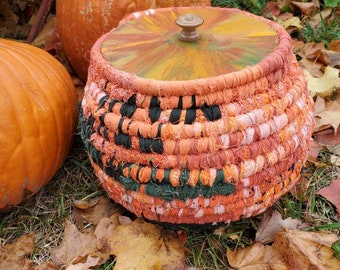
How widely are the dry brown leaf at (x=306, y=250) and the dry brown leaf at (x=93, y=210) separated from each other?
528mm

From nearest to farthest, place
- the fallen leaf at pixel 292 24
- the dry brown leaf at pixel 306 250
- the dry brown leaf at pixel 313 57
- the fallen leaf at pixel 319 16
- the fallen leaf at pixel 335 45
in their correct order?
the dry brown leaf at pixel 306 250 → the dry brown leaf at pixel 313 57 → the fallen leaf at pixel 335 45 → the fallen leaf at pixel 292 24 → the fallen leaf at pixel 319 16

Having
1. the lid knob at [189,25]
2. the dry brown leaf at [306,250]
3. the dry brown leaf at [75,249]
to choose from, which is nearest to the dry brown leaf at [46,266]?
the dry brown leaf at [75,249]

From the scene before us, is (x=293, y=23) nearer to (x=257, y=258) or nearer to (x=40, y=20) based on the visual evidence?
(x=40, y=20)

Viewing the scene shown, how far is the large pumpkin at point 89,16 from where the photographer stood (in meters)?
1.82

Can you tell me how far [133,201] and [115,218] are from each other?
0.60 feet

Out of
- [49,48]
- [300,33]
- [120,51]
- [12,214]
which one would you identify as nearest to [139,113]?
[120,51]

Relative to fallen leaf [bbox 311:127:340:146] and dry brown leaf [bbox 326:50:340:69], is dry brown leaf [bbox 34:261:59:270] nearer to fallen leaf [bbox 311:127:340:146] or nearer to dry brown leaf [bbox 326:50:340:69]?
fallen leaf [bbox 311:127:340:146]

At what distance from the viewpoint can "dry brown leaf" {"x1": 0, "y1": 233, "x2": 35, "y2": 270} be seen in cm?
138

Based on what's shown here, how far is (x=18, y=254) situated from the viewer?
141 centimetres

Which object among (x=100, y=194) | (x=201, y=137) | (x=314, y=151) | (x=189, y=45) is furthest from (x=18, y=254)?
(x=314, y=151)

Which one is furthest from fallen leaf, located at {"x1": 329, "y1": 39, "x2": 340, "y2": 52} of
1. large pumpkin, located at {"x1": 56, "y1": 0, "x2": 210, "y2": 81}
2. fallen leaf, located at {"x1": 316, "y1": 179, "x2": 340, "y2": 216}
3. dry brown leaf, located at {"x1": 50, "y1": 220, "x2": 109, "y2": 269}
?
dry brown leaf, located at {"x1": 50, "y1": 220, "x2": 109, "y2": 269}

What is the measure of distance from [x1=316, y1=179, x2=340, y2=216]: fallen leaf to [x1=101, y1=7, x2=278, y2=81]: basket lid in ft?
1.78

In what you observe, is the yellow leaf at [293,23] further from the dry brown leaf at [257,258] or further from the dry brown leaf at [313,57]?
the dry brown leaf at [257,258]

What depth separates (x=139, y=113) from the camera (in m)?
1.20
